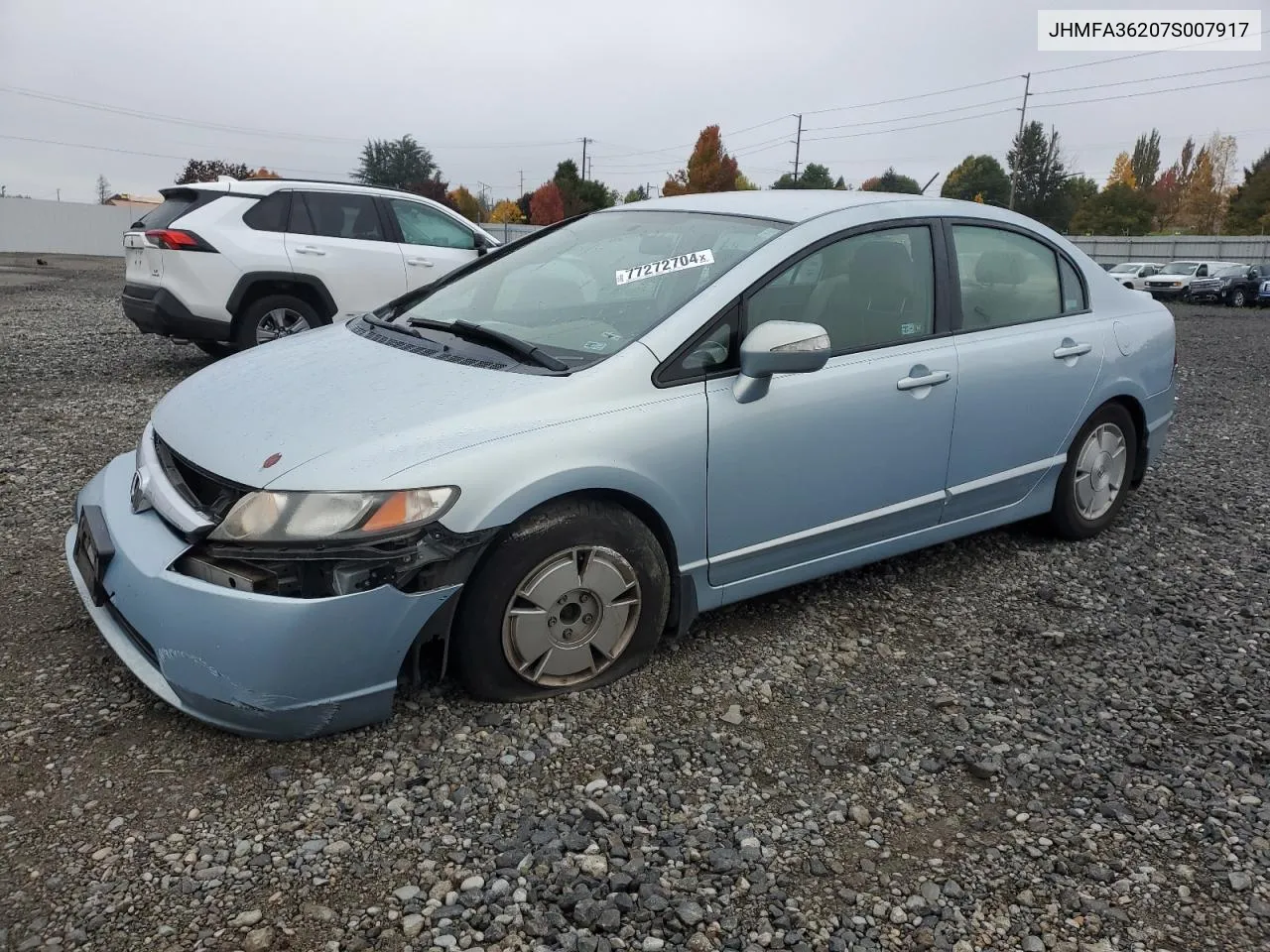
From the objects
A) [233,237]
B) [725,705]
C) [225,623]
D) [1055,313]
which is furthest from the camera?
[233,237]

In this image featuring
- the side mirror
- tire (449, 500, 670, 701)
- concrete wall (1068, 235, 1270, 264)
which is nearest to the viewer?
tire (449, 500, 670, 701)

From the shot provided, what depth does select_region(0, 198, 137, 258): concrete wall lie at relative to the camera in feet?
131

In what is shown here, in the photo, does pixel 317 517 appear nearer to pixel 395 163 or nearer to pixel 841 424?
pixel 841 424

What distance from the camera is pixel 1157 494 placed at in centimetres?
552

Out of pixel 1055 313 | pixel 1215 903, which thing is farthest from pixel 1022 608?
pixel 1215 903

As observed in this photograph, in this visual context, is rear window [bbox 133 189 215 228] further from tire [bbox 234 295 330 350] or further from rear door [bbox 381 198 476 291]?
rear door [bbox 381 198 476 291]

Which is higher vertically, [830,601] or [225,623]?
[225,623]

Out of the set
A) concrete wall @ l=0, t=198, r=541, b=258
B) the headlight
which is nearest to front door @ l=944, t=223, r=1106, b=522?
the headlight

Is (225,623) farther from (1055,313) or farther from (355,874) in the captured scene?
(1055,313)

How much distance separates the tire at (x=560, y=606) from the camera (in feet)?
8.96

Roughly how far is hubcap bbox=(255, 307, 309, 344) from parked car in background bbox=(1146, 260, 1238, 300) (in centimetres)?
2854

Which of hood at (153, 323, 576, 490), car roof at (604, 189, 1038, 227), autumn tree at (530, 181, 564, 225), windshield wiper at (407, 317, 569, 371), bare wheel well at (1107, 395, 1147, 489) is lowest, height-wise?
bare wheel well at (1107, 395, 1147, 489)

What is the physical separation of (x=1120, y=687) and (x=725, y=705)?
136cm

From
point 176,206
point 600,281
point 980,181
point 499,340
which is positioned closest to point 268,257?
point 176,206
